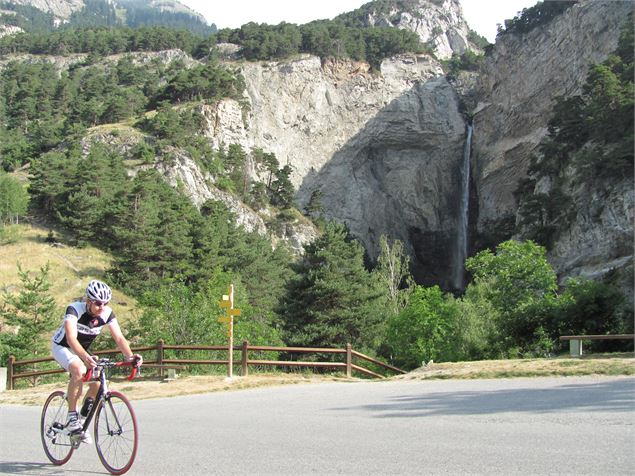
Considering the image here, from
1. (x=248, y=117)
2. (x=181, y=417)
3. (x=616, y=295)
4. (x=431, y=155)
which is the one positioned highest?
(x=248, y=117)

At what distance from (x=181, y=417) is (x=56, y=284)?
34242mm

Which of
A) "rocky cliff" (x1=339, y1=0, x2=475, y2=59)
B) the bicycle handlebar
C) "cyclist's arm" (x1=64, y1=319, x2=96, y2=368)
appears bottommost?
the bicycle handlebar

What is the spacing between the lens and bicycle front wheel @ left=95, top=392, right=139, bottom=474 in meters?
5.53

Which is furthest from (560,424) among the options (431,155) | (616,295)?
(431,155)

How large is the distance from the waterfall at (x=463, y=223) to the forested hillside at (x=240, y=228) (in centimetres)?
1024

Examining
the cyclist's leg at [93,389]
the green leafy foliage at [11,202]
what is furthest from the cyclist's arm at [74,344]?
the green leafy foliage at [11,202]

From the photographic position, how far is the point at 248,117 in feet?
254

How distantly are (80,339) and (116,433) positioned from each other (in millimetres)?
985

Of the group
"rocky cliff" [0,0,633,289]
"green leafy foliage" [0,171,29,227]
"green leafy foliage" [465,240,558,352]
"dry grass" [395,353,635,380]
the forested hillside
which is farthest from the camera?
"rocky cliff" [0,0,633,289]

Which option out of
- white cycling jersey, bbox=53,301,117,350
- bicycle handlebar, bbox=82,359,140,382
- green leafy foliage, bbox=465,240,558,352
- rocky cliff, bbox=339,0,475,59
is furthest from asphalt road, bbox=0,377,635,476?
rocky cliff, bbox=339,0,475,59

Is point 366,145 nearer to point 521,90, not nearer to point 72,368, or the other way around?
point 521,90

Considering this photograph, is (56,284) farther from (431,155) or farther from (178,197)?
(431,155)

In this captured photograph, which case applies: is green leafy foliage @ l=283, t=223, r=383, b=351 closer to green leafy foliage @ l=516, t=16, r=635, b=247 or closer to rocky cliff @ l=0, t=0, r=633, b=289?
green leafy foliage @ l=516, t=16, r=635, b=247

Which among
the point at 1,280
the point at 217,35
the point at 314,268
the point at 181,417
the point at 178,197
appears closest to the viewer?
the point at 181,417
